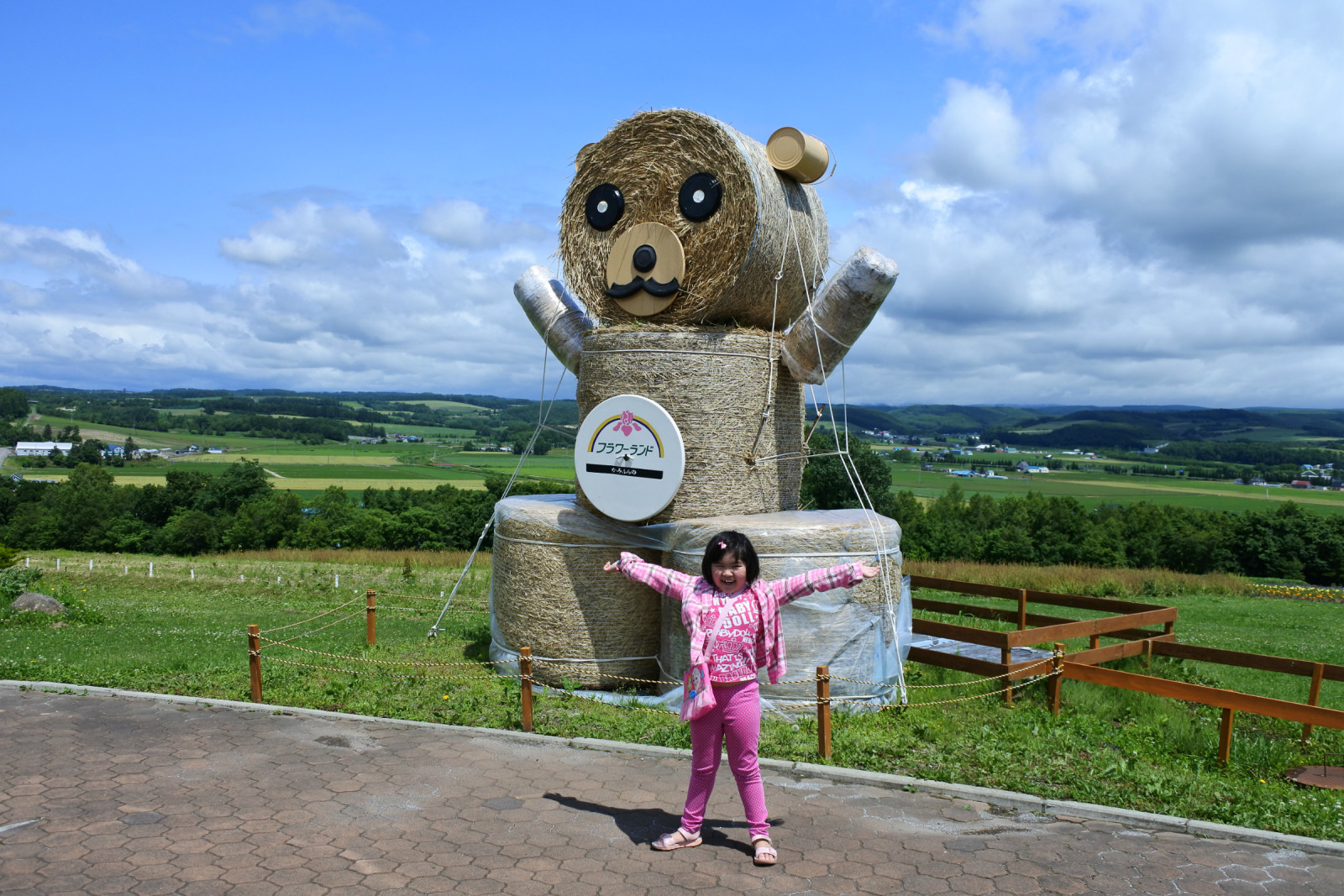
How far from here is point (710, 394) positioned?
8.66 m

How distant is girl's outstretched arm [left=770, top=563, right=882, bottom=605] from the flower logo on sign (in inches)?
140

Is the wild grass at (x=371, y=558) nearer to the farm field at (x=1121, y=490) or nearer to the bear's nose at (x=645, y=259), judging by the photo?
the bear's nose at (x=645, y=259)

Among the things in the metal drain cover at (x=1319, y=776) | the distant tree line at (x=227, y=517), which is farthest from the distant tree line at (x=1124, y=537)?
the metal drain cover at (x=1319, y=776)

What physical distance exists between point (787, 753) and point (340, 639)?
796cm

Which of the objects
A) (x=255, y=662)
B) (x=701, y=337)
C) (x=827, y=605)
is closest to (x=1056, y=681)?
(x=827, y=605)

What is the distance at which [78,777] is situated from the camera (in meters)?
6.09

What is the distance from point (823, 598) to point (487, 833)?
11.8ft

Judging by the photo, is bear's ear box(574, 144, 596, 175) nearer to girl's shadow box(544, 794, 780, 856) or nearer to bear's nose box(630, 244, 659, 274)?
bear's nose box(630, 244, 659, 274)

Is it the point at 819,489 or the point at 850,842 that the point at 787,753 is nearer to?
the point at 850,842

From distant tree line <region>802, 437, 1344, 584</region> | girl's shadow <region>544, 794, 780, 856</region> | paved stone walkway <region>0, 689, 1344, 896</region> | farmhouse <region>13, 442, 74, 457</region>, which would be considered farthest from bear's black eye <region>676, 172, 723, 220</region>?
farmhouse <region>13, 442, 74, 457</region>

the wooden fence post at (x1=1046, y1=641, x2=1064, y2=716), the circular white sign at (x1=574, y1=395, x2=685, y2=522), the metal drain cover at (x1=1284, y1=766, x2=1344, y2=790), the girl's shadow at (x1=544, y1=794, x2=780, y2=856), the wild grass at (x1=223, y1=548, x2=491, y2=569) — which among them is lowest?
the wild grass at (x1=223, y1=548, x2=491, y2=569)

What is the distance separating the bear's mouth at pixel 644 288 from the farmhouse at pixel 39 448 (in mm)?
106624

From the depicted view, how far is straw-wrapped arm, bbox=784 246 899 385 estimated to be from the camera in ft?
26.7

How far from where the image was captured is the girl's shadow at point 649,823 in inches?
210
